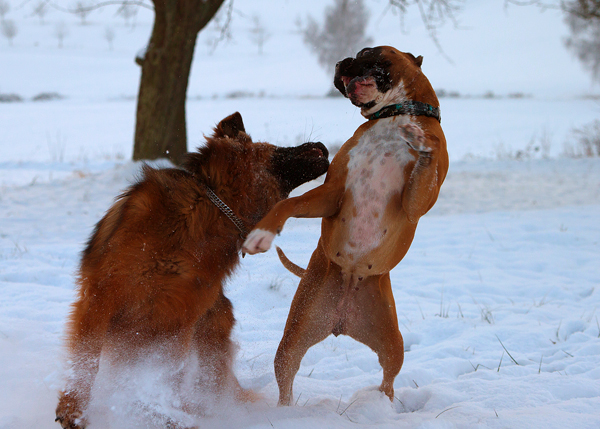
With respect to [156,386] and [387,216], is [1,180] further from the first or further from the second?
[387,216]

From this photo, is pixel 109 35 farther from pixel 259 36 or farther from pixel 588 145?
pixel 588 145

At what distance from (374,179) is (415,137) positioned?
35 centimetres

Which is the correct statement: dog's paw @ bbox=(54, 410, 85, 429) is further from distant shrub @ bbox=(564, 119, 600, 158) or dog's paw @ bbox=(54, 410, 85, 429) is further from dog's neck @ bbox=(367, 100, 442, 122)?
distant shrub @ bbox=(564, 119, 600, 158)

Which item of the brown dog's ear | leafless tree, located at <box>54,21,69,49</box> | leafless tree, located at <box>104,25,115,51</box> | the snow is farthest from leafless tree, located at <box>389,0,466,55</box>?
leafless tree, located at <box>54,21,69,49</box>

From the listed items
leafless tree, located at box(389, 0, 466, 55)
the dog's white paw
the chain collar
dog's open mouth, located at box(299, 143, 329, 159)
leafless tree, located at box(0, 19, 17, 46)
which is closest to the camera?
the dog's white paw

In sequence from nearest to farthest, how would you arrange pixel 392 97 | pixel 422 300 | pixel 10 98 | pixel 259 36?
pixel 392 97 < pixel 422 300 < pixel 10 98 < pixel 259 36

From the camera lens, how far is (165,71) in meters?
8.34

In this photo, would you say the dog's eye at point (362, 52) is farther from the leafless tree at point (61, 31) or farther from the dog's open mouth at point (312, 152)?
the leafless tree at point (61, 31)

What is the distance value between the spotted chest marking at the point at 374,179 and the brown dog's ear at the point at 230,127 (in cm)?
93

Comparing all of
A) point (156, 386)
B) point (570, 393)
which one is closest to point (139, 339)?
point (156, 386)

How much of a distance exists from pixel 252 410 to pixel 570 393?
1.95 m

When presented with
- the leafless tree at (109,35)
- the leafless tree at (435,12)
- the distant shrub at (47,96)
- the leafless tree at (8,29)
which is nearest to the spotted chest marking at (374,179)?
the leafless tree at (435,12)

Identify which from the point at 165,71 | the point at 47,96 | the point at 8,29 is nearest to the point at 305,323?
the point at 165,71

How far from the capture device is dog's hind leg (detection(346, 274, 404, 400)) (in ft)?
8.70
